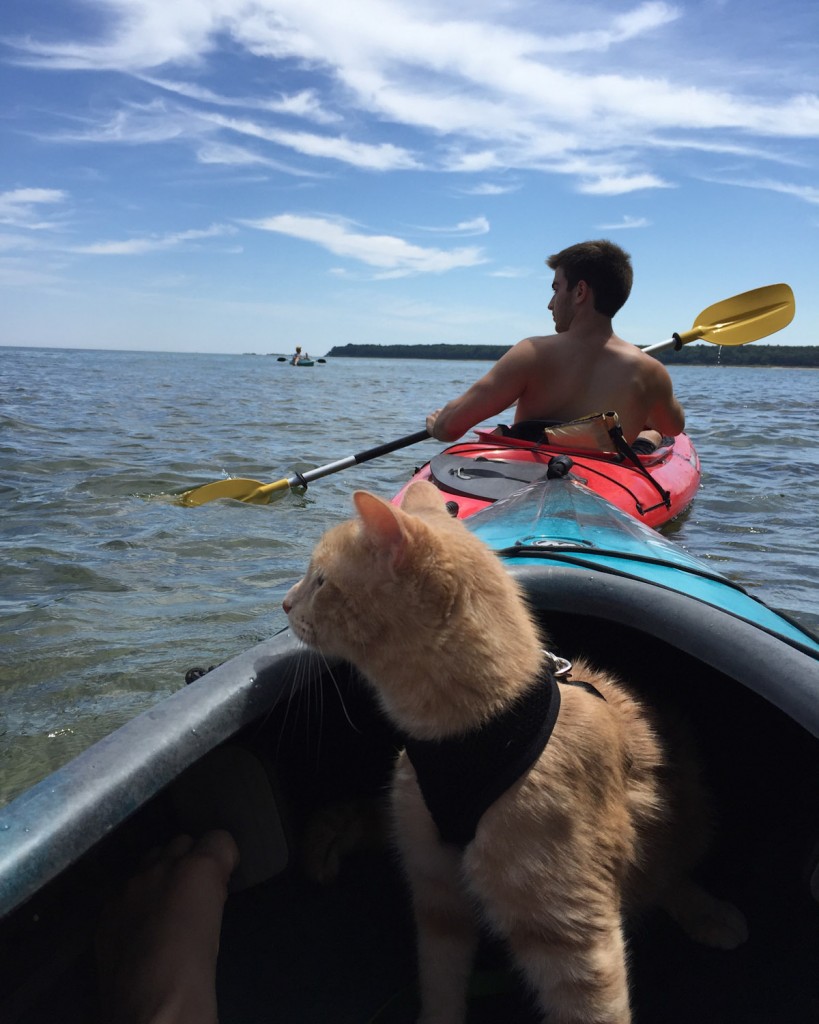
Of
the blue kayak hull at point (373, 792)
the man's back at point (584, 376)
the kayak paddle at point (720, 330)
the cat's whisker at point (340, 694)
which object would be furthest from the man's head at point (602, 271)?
the cat's whisker at point (340, 694)

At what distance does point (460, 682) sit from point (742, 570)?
17.2 feet

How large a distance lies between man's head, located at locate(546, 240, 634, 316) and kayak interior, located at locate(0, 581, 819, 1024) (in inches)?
153

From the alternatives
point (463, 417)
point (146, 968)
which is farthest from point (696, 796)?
point (463, 417)

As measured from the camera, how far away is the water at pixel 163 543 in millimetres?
4117

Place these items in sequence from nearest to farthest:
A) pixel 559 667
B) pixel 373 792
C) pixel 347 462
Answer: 1. pixel 559 667
2. pixel 373 792
3. pixel 347 462

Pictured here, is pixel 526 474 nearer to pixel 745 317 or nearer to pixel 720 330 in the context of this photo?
pixel 720 330

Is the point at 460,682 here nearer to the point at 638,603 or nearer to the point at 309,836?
the point at 638,603

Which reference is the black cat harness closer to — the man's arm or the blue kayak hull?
the blue kayak hull

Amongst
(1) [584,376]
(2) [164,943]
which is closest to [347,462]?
(1) [584,376]

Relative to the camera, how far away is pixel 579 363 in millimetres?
5723

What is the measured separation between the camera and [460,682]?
161 cm

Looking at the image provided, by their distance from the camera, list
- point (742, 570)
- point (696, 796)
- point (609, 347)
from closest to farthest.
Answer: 1. point (696, 796)
2. point (609, 347)
3. point (742, 570)

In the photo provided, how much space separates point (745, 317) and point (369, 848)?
825cm

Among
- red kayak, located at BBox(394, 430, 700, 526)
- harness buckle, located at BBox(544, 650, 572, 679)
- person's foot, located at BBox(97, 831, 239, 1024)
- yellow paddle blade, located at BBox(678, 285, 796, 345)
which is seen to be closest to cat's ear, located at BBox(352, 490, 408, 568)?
harness buckle, located at BBox(544, 650, 572, 679)
